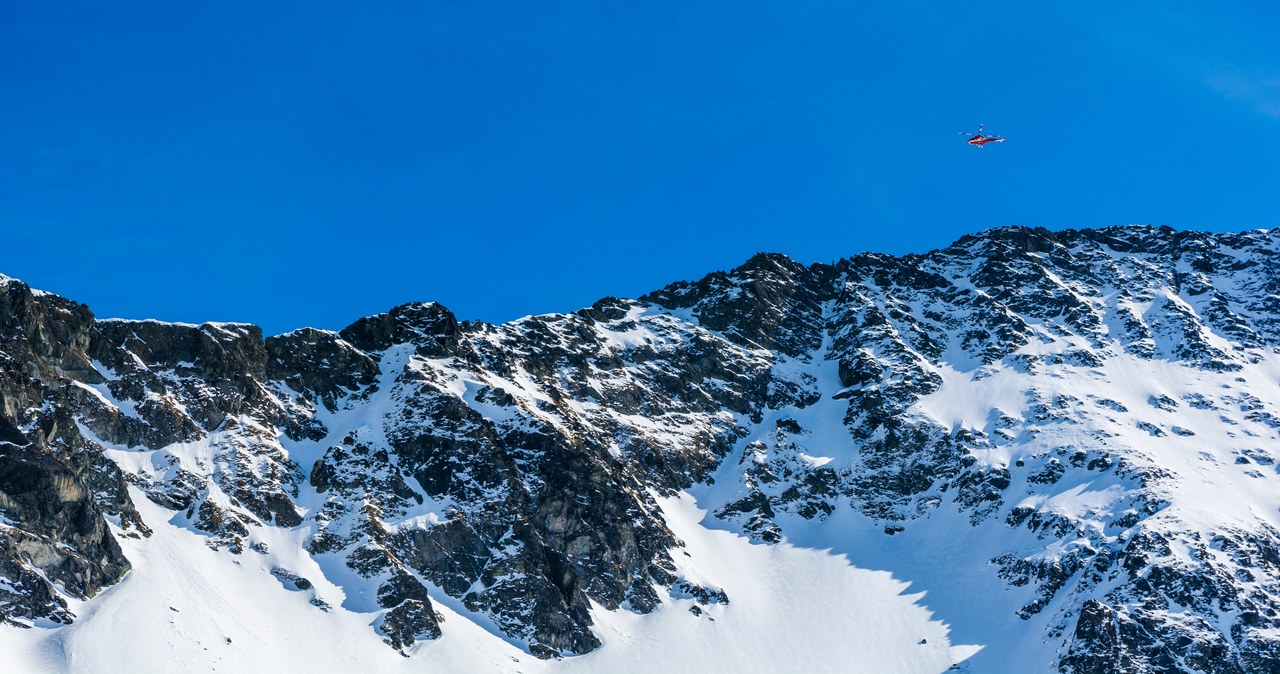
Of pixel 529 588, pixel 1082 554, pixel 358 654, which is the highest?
pixel 1082 554

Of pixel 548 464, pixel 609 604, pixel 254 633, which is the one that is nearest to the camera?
pixel 254 633

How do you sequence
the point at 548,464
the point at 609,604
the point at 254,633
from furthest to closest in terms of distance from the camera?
the point at 548,464 → the point at 609,604 → the point at 254,633

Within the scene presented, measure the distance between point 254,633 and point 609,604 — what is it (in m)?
45.1

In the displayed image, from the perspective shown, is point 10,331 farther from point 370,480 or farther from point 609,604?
point 609,604

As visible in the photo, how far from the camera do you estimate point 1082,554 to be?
186375 mm

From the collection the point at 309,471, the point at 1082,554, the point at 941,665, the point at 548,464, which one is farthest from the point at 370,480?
the point at 1082,554

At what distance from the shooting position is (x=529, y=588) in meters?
177

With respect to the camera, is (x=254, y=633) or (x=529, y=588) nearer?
(x=254, y=633)

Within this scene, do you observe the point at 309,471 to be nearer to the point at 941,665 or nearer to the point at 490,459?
the point at 490,459

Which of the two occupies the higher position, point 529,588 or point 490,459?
point 490,459

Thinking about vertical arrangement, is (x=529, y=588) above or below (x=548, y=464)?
below

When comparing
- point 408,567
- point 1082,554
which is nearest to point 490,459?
point 408,567

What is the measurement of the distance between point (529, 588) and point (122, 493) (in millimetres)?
47134

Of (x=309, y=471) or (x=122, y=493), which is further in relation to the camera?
(x=309, y=471)
